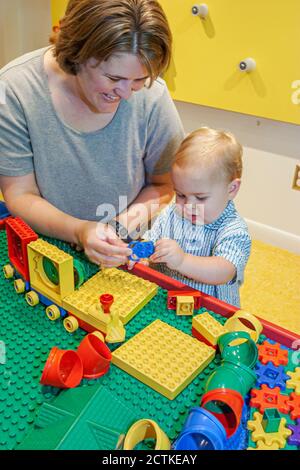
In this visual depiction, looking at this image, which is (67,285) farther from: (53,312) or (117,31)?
(117,31)

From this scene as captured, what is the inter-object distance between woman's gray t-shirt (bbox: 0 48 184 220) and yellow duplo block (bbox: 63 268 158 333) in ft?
0.81

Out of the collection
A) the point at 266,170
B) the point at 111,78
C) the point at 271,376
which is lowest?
the point at 266,170

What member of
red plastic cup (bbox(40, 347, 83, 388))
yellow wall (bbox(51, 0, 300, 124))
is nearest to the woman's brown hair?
red plastic cup (bbox(40, 347, 83, 388))

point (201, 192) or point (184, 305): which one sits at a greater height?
point (201, 192)

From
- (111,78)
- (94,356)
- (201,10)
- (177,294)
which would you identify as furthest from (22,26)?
(94,356)

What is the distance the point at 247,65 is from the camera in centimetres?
164

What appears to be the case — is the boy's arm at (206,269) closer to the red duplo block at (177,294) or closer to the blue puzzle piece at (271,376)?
the red duplo block at (177,294)

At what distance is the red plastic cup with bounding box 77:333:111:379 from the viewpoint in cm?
65

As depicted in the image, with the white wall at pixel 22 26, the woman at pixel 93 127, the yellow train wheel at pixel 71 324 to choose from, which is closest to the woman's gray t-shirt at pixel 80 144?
the woman at pixel 93 127

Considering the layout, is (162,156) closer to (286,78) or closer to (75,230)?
(75,230)

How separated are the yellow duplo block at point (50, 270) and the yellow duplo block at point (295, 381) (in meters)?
0.35

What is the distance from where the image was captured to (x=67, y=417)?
1.86 feet

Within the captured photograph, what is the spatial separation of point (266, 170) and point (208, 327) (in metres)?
1.26

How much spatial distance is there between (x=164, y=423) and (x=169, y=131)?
617 millimetres
